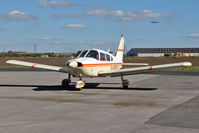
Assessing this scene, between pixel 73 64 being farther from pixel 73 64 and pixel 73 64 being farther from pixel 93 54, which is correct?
pixel 93 54

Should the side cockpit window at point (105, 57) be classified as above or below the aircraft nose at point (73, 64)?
above

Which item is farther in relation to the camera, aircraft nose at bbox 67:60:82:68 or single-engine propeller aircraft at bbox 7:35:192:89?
single-engine propeller aircraft at bbox 7:35:192:89

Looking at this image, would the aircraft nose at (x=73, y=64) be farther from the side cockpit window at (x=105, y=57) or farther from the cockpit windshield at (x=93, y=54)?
the side cockpit window at (x=105, y=57)

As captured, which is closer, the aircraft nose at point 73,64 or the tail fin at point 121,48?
the aircraft nose at point 73,64

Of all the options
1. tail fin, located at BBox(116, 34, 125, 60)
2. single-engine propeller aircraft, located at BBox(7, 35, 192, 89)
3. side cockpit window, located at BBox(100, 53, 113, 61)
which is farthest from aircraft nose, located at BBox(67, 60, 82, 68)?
tail fin, located at BBox(116, 34, 125, 60)

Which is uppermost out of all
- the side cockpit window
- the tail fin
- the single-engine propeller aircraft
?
the tail fin

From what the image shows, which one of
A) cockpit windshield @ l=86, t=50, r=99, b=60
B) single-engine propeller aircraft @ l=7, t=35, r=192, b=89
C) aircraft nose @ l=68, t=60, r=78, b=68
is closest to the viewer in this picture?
aircraft nose @ l=68, t=60, r=78, b=68

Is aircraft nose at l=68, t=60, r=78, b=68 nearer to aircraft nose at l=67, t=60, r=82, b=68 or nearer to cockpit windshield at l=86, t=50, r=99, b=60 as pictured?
aircraft nose at l=67, t=60, r=82, b=68

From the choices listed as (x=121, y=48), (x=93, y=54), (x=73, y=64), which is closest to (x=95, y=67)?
(x=93, y=54)

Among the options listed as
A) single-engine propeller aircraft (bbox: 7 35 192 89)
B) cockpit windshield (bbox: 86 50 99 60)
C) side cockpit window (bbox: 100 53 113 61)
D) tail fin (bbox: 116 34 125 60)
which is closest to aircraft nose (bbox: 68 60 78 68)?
single-engine propeller aircraft (bbox: 7 35 192 89)

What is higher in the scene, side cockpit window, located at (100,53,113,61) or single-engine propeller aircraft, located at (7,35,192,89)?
side cockpit window, located at (100,53,113,61)

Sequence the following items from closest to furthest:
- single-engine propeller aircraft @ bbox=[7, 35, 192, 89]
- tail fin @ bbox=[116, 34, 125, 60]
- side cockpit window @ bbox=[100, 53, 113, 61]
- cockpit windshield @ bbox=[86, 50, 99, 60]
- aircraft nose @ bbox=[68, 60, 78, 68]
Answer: aircraft nose @ bbox=[68, 60, 78, 68]
single-engine propeller aircraft @ bbox=[7, 35, 192, 89]
cockpit windshield @ bbox=[86, 50, 99, 60]
side cockpit window @ bbox=[100, 53, 113, 61]
tail fin @ bbox=[116, 34, 125, 60]

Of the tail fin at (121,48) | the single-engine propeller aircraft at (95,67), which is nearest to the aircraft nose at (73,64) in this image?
the single-engine propeller aircraft at (95,67)

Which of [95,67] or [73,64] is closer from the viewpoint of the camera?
[73,64]
